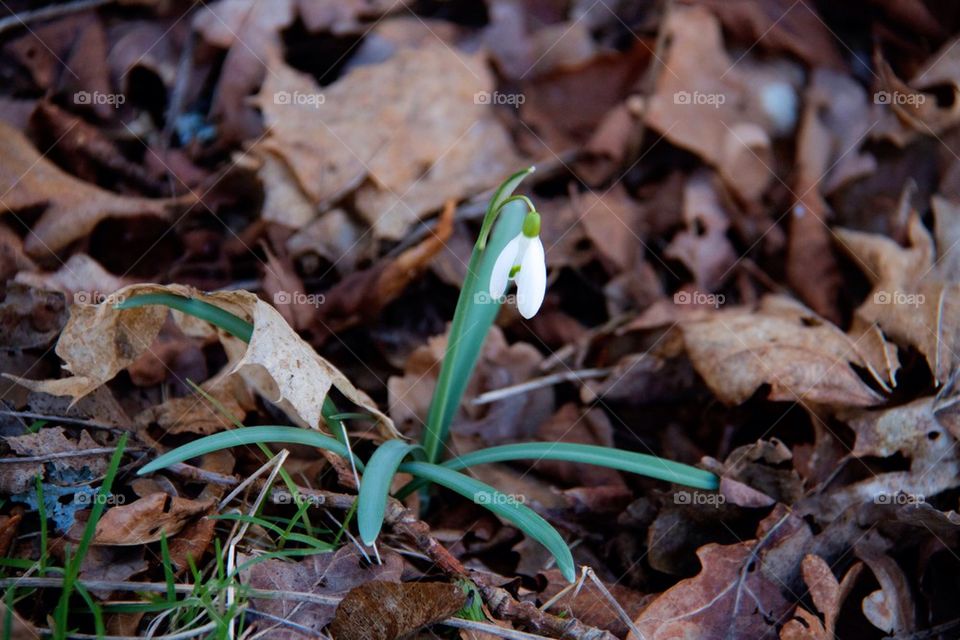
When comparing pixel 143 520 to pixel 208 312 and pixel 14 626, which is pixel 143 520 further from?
pixel 208 312

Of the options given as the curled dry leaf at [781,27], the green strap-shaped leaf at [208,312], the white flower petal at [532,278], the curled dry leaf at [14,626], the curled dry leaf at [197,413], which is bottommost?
the curled dry leaf at [197,413]

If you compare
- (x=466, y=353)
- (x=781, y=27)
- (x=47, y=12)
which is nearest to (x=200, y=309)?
(x=466, y=353)

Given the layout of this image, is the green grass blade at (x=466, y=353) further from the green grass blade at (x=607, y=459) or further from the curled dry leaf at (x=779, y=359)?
Answer: the curled dry leaf at (x=779, y=359)

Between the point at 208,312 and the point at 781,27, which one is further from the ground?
the point at 781,27

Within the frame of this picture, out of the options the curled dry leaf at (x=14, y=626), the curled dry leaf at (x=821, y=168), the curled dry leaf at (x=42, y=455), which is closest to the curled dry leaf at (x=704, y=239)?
the curled dry leaf at (x=821, y=168)

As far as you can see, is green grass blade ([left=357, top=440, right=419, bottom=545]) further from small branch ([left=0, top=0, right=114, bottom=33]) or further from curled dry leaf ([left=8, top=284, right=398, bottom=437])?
small branch ([left=0, top=0, right=114, bottom=33])
